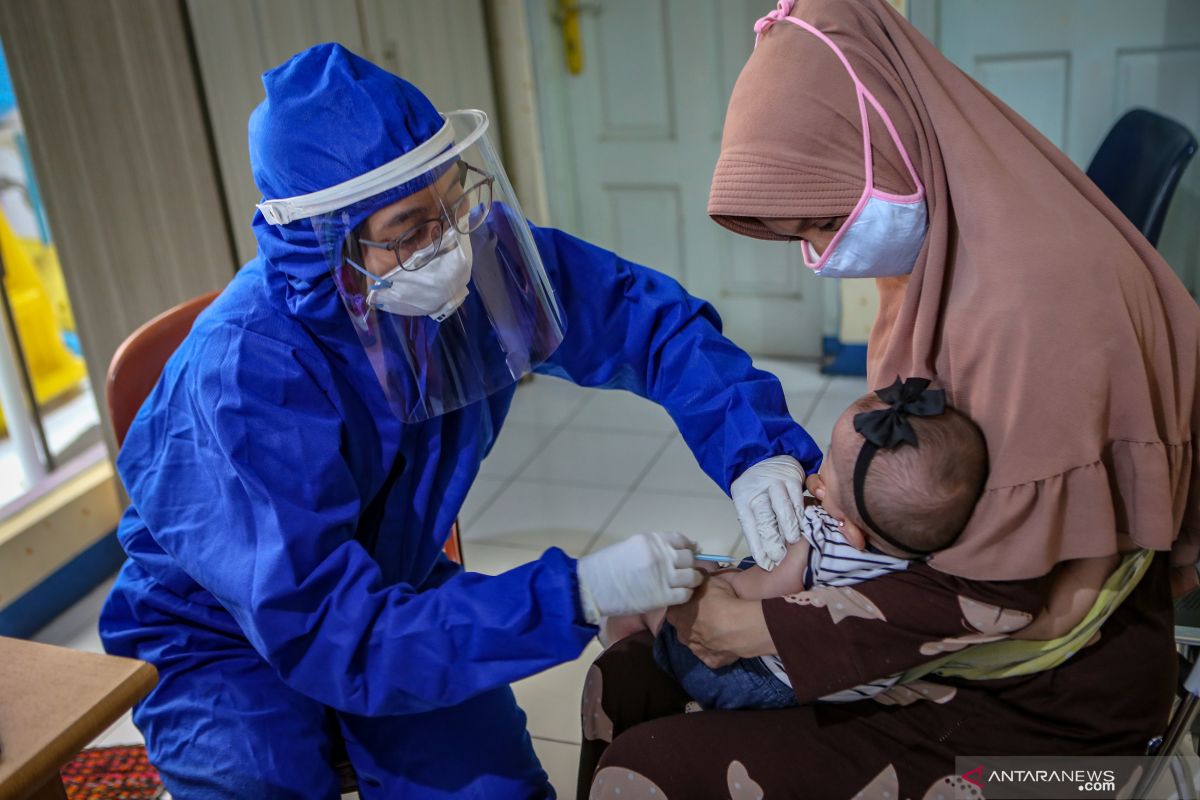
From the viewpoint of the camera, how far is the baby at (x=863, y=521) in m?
1.18

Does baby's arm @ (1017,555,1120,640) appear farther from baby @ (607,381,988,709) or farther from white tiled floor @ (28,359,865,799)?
white tiled floor @ (28,359,865,799)

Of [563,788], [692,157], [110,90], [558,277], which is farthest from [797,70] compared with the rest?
[692,157]

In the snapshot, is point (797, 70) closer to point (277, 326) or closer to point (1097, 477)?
point (1097, 477)

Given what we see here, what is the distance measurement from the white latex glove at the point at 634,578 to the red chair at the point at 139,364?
2.02ft

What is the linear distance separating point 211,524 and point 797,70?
0.95 metres

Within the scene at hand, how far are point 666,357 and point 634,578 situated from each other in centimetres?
54

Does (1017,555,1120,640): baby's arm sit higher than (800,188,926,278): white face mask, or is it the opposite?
(800,188,926,278): white face mask

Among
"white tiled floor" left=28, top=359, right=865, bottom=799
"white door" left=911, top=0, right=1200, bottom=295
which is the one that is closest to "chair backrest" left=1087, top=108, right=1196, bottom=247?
"white door" left=911, top=0, right=1200, bottom=295

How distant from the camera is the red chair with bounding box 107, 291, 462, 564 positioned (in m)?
1.83

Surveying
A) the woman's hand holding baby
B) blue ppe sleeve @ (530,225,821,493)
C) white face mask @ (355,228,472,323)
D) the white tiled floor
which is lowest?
the white tiled floor

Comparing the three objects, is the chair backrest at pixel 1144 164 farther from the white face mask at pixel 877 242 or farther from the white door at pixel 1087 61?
the white face mask at pixel 877 242

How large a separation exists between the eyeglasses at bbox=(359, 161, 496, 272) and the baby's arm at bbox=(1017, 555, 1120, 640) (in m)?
0.88

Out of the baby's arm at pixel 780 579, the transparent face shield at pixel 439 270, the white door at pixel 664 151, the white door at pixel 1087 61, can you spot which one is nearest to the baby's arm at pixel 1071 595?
the baby's arm at pixel 780 579

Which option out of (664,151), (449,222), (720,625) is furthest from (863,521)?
(664,151)
